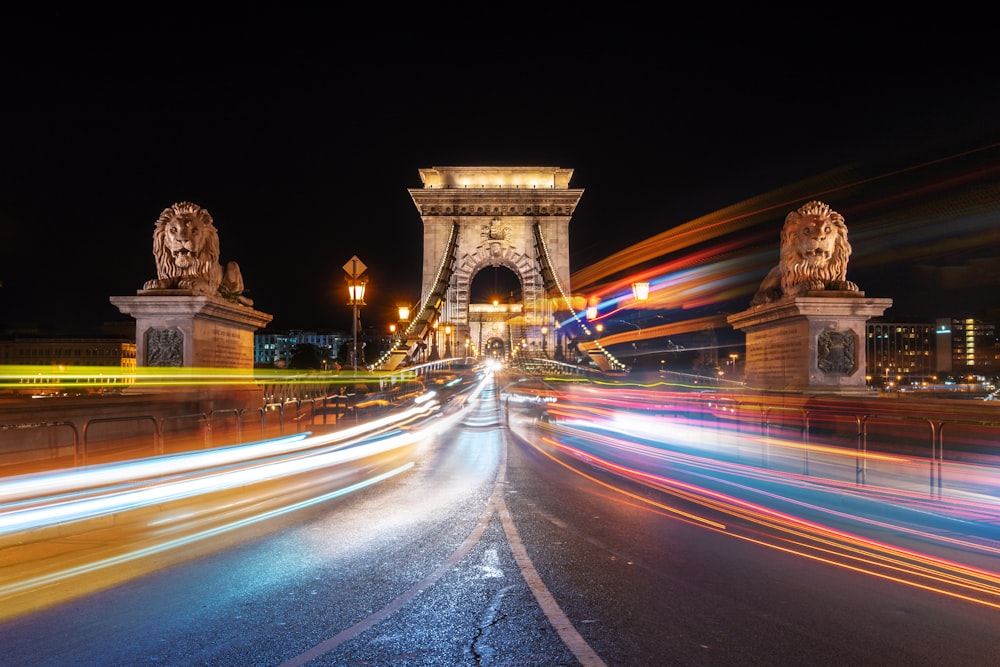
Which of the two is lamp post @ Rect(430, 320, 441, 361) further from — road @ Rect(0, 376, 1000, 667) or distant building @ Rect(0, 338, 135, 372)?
road @ Rect(0, 376, 1000, 667)

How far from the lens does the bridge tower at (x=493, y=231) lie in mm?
73938

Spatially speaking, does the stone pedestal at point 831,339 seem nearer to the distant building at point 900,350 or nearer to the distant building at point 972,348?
the distant building at point 972,348

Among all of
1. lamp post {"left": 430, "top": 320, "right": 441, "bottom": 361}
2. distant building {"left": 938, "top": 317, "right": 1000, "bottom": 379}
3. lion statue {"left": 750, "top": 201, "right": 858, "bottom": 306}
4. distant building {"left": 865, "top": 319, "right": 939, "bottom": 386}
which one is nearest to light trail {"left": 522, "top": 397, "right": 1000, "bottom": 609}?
lion statue {"left": 750, "top": 201, "right": 858, "bottom": 306}

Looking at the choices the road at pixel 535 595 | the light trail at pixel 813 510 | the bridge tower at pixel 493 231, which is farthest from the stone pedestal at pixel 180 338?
the bridge tower at pixel 493 231

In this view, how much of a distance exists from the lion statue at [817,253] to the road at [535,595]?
939 centimetres

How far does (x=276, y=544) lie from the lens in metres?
6.99

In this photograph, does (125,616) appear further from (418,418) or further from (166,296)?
(418,418)

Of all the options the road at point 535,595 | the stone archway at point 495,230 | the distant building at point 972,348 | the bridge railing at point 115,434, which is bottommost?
the road at point 535,595

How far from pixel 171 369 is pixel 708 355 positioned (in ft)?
141

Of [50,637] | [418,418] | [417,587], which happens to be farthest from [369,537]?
[418,418]

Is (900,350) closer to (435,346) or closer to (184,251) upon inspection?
(435,346)

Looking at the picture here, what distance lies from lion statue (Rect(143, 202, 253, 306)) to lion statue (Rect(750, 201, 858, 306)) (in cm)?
1442

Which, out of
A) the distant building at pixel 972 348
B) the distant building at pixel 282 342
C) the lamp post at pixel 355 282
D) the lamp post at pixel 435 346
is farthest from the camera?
the distant building at pixel 282 342

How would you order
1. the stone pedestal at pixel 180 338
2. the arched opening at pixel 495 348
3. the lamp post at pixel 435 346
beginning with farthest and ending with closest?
the arched opening at pixel 495 348
the lamp post at pixel 435 346
the stone pedestal at pixel 180 338
